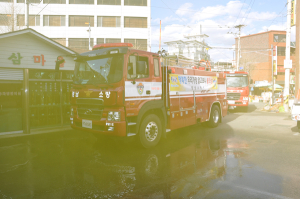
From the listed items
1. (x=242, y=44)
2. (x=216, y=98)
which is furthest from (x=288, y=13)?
(x=242, y=44)

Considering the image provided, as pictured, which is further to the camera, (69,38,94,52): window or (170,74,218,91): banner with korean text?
(69,38,94,52): window

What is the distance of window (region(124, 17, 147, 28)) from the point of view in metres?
34.3

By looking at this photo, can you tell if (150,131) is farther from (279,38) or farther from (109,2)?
(279,38)

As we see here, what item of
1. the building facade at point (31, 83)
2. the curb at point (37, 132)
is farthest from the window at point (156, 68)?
the curb at point (37, 132)

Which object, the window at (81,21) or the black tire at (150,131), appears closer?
the black tire at (150,131)

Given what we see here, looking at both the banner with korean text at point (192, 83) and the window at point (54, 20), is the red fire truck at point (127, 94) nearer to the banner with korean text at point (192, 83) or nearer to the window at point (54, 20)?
the banner with korean text at point (192, 83)

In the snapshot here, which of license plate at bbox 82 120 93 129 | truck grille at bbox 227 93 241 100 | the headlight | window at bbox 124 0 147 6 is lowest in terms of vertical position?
license plate at bbox 82 120 93 129

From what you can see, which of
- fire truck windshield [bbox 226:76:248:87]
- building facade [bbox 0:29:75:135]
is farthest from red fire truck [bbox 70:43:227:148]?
fire truck windshield [bbox 226:76:248:87]

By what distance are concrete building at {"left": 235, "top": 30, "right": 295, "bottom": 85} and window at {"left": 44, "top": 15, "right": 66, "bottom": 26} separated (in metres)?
36.4

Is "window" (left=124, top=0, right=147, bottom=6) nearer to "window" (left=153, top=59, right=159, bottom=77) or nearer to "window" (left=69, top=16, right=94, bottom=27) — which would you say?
"window" (left=69, top=16, right=94, bottom=27)

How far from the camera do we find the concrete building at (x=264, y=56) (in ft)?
163

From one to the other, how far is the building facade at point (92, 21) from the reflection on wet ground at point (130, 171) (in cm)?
2832

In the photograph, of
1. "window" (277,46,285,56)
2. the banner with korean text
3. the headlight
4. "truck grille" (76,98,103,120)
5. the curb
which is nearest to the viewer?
the headlight

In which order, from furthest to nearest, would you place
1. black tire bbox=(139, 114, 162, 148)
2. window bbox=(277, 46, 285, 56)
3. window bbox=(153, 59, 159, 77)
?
window bbox=(277, 46, 285, 56) < window bbox=(153, 59, 159, 77) < black tire bbox=(139, 114, 162, 148)
